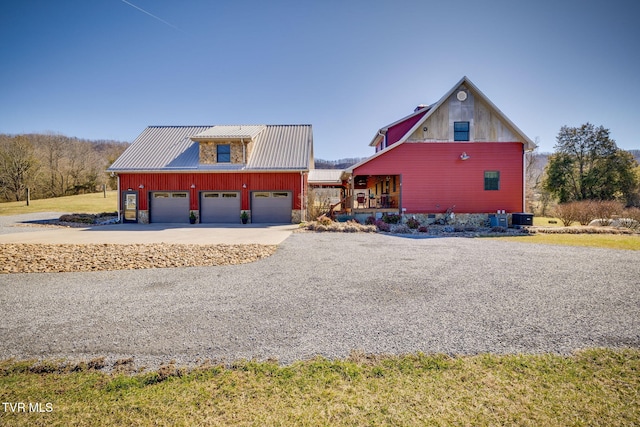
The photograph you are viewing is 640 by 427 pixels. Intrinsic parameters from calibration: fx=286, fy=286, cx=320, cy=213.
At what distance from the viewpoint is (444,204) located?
54.9ft

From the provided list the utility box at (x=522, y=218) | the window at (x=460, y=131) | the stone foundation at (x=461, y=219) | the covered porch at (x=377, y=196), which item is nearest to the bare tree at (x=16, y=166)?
the covered porch at (x=377, y=196)

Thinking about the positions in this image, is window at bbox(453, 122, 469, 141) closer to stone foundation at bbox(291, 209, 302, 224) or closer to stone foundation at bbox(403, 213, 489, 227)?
stone foundation at bbox(403, 213, 489, 227)

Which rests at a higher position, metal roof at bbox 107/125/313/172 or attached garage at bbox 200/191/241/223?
metal roof at bbox 107/125/313/172

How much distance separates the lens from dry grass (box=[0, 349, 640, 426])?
2178mm

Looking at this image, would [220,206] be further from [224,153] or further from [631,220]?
[631,220]

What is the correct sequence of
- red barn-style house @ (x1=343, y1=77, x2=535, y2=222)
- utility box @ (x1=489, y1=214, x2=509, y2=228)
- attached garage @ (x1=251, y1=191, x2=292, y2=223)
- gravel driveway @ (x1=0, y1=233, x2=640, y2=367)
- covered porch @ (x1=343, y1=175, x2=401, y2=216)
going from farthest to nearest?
attached garage @ (x1=251, y1=191, x2=292, y2=223) → covered porch @ (x1=343, y1=175, x2=401, y2=216) → red barn-style house @ (x1=343, y1=77, x2=535, y2=222) → utility box @ (x1=489, y1=214, x2=509, y2=228) → gravel driveway @ (x1=0, y1=233, x2=640, y2=367)

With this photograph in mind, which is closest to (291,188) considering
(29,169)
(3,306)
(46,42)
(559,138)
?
(46,42)

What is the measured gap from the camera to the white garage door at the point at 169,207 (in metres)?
19.1

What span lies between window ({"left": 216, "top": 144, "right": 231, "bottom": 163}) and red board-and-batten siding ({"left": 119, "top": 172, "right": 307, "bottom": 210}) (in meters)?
1.03

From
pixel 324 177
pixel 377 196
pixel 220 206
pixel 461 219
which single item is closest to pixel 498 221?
pixel 461 219

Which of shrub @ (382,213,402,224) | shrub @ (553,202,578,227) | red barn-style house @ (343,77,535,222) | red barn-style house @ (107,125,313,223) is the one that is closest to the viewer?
shrub @ (382,213,402,224)

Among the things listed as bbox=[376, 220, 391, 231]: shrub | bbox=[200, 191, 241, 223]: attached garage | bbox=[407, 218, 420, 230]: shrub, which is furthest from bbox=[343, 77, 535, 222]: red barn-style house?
bbox=[200, 191, 241, 223]: attached garage

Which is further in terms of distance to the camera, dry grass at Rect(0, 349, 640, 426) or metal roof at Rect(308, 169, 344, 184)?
metal roof at Rect(308, 169, 344, 184)

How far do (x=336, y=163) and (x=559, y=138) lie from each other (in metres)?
42.7
